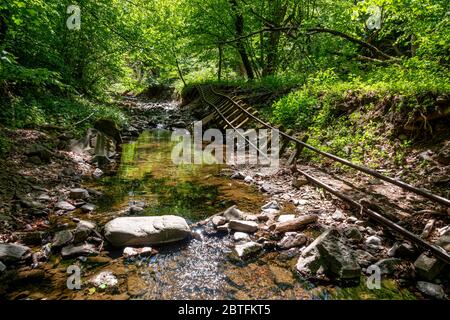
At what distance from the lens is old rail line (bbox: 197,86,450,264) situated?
11.3 feet

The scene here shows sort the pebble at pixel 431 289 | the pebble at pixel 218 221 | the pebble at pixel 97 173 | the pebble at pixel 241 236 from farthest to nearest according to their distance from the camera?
the pebble at pixel 97 173 → the pebble at pixel 218 221 → the pebble at pixel 241 236 → the pebble at pixel 431 289

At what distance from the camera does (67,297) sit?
10.8 feet

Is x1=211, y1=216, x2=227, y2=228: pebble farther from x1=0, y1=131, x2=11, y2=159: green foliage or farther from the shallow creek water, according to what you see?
x1=0, y1=131, x2=11, y2=159: green foliage

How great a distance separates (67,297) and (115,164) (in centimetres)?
593

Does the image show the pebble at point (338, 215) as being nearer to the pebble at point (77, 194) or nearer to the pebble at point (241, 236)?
the pebble at point (241, 236)

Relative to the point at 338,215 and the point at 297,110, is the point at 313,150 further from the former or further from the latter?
the point at 297,110

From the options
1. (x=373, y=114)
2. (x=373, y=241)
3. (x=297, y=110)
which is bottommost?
(x=373, y=241)

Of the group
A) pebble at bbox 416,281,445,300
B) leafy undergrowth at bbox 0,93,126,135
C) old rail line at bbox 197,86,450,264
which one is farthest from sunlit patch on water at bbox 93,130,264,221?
pebble at bbox 416,281,445,300

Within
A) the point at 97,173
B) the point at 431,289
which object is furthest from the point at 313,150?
the point at 97,173

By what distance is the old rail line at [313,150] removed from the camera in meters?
3.46

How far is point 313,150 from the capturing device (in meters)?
6.36

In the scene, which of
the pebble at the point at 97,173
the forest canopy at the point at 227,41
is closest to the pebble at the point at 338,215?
the forest canopy at the point at 227,41
